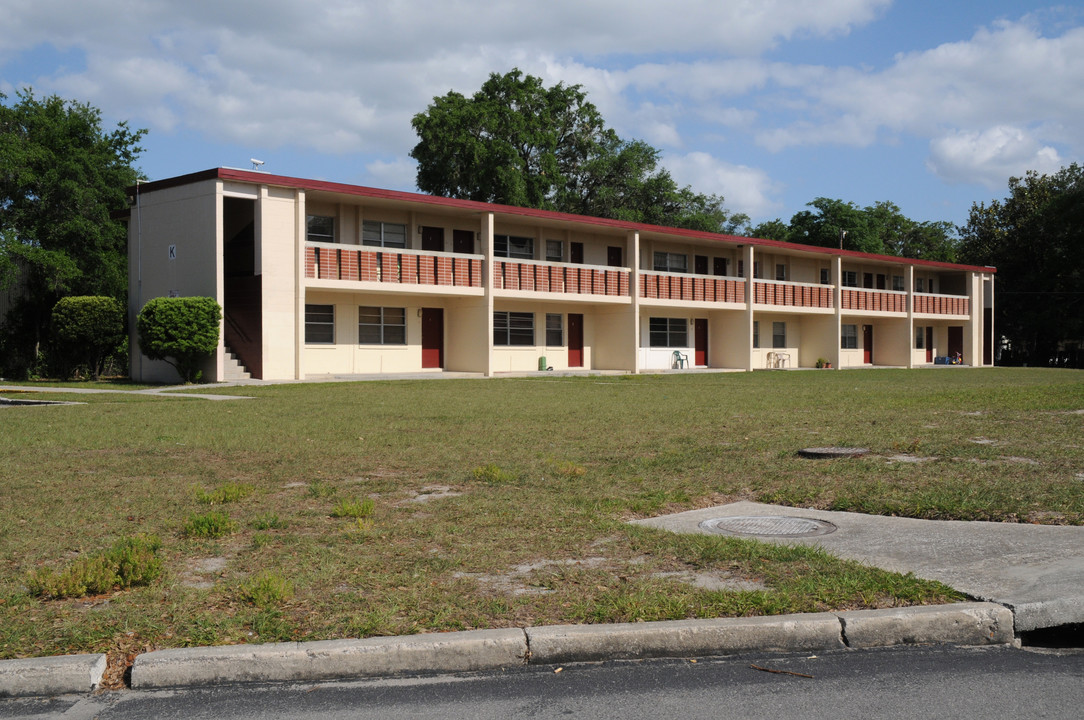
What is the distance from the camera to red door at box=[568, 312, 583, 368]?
38150 mm

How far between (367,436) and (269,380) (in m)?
15.0

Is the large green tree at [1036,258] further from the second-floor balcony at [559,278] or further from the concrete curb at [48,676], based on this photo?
A: the concrete curb at [48,676]

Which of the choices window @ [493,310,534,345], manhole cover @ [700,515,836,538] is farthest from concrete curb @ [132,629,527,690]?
window @ [493,310,534,345]

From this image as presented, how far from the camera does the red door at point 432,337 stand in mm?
33281

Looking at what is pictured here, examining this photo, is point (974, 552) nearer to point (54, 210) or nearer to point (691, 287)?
point (691, 287)

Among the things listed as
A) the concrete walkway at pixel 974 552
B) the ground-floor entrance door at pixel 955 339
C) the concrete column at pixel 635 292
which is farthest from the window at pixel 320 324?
the ground-floor entrance door at pixel 955 339

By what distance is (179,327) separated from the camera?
2534 centimetres

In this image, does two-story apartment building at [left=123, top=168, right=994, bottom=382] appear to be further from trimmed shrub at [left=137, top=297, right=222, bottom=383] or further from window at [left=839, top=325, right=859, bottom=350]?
window at [left=839, top=325, right=859, bottom=350]

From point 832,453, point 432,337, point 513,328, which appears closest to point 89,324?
point 432,337

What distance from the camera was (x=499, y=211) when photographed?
106 feet

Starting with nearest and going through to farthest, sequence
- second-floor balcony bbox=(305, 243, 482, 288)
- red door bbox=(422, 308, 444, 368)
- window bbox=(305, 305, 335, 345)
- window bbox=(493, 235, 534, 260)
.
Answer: second-floor balcony bbox=(305, 243, 482, 288)
window bbox=(305, 305, 335, 345)
red door bbox=(422, 308, 444, 368)
window bbox=(493, 235, 534, 260)

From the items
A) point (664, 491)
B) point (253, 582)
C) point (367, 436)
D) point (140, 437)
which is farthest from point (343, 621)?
point (140, 437)

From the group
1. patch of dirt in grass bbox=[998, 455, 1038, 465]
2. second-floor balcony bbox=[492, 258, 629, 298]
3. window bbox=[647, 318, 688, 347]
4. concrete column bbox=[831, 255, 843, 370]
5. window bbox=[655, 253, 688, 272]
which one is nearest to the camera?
patch of dirt in grass bbox=[998, 455, 1038, 465]

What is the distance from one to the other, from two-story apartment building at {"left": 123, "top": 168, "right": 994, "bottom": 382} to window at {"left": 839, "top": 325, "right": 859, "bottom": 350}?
2.22 m
